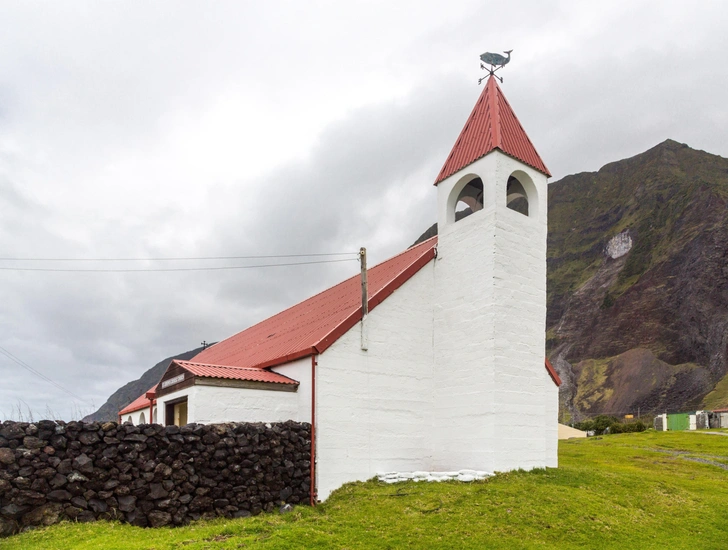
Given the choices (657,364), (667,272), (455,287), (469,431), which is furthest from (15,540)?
(667,272)

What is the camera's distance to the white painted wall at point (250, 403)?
45.3ft


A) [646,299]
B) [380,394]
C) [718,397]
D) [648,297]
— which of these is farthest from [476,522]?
[648,297]

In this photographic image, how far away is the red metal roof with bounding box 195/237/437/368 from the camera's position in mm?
14998

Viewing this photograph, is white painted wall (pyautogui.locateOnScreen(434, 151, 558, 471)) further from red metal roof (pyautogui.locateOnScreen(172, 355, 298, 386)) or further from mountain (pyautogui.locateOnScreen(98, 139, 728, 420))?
mountain (pyautogui.locateOnScreen(98, 139, 728, 420))

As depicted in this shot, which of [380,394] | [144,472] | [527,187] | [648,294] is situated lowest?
[144,472]

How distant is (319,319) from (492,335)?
18.6 feet

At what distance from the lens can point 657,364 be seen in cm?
8931

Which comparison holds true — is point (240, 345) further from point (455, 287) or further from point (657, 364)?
point (657, 364)

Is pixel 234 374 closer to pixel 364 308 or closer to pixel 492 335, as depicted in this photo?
pixel 364 308

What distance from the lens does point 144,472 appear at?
11.4 metres

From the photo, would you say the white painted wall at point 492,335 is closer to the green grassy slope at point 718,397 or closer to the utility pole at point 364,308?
the utility pole at point 364,308

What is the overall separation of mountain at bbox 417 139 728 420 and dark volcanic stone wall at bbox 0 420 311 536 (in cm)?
7743

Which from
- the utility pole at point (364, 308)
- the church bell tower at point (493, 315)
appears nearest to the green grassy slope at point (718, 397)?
the church bell tower at point (493, 315)

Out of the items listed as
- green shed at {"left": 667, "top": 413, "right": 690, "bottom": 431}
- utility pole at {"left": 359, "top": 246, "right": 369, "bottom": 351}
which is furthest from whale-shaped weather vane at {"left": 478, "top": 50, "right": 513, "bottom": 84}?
green shed at {"left": 667, "top": 413, "right": 690, "bottom": 431}
